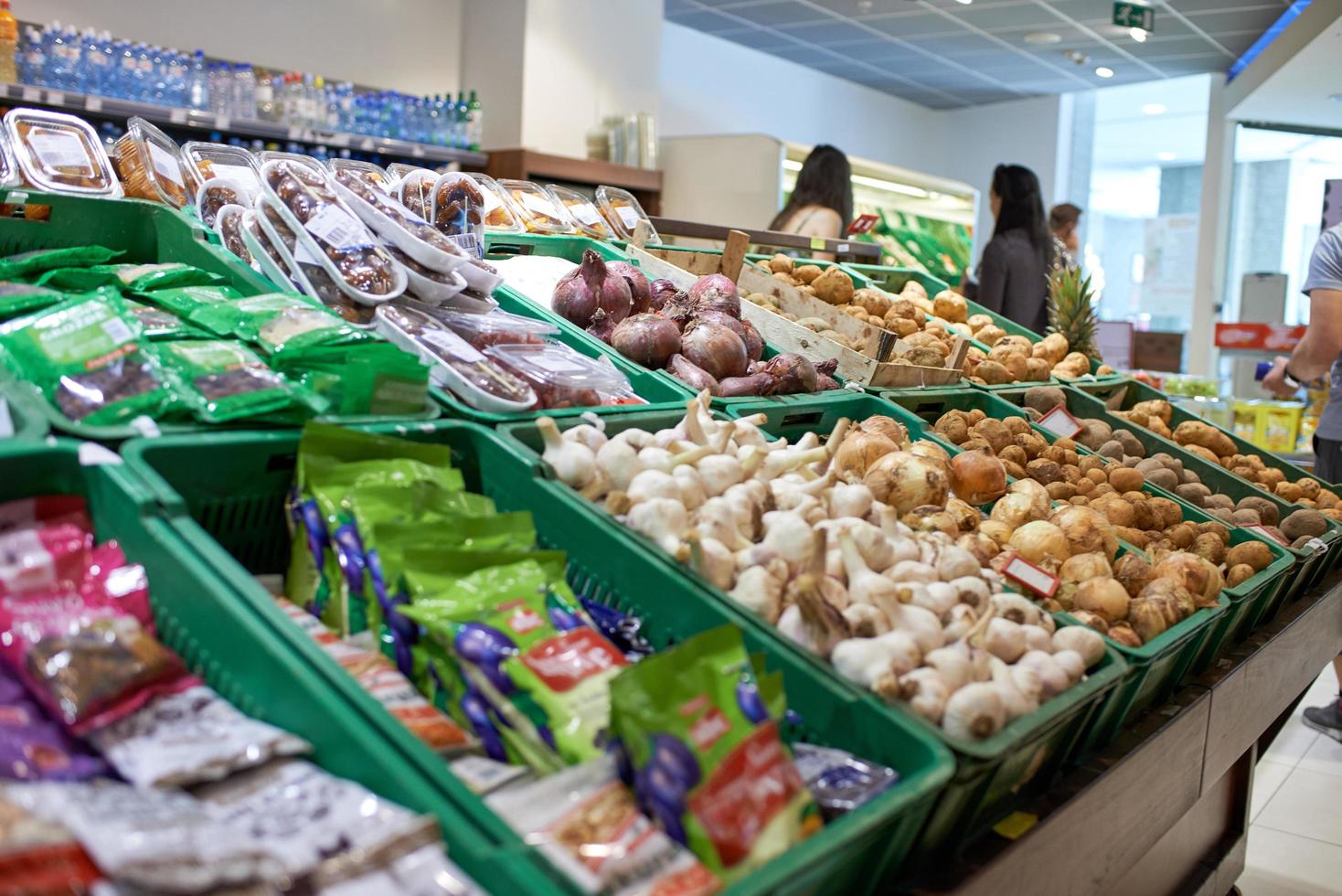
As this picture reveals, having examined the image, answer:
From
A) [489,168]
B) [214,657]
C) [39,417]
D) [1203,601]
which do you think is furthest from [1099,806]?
[489,168]

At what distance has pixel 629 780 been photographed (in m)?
1.00

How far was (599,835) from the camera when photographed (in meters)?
0.92

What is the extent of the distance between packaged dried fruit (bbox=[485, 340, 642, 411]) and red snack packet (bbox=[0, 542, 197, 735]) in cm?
89

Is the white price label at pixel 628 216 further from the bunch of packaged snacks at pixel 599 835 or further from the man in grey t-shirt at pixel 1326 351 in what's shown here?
the bunch of packaged snacks at pixel 599 835

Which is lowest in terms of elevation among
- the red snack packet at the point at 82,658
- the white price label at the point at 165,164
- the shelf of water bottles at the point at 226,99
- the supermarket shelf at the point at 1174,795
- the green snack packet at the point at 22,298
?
the supermarket shelf at the point at 1174,795

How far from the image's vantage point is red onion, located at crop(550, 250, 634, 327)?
2.43m

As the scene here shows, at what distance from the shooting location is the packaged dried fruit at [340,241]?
6.29 feet

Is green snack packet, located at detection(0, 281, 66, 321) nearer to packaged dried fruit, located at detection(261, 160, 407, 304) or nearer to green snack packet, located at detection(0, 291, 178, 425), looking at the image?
green snack packet, located at detection(0, 291, 178, 425)

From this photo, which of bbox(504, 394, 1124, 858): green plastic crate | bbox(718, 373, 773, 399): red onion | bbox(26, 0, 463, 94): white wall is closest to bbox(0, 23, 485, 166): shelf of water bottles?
bbox(26, 0, 463, 94): white wall

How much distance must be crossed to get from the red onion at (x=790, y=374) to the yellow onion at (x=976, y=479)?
0.38 m

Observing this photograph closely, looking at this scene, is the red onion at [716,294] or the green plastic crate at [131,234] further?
the red onion at [716,294]

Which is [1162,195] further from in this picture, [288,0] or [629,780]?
[629,780]

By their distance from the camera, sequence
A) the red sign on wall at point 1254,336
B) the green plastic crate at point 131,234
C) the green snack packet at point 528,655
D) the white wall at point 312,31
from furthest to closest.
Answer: the red sign on wall at point 1254,336 < the white wall at point 312,31 < the green plastic crate at point 131,234 < the green snack packet at point 528,655

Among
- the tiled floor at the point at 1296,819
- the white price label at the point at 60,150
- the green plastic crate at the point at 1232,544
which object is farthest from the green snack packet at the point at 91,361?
the tiled floor at the point at 1296,819
